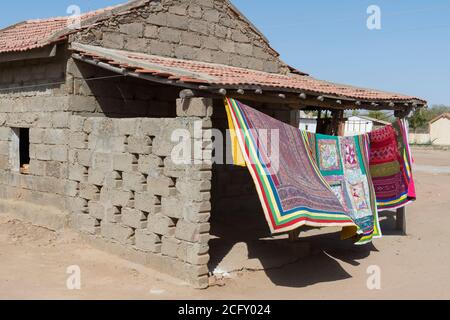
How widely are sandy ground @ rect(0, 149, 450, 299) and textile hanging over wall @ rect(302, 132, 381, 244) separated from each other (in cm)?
68

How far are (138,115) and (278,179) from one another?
370 cm

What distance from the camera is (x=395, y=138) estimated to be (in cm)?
889

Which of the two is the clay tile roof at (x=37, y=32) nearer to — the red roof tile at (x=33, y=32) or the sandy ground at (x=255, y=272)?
the red roof tile at (x=33, y=32)

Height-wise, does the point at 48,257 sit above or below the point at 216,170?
below

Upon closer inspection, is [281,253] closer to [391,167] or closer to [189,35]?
[391,167]

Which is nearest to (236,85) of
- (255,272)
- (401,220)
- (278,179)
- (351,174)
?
(278,179)

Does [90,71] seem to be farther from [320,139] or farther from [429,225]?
[429,225]

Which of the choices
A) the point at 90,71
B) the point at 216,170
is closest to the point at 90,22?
the point at 90,71

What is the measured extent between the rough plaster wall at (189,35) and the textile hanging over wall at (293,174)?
3.61 meters

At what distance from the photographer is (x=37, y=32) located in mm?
9328
